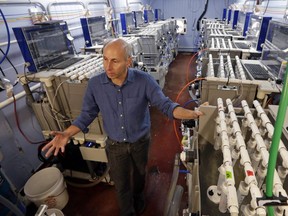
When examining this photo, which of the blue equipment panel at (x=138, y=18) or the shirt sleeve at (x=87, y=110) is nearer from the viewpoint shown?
the shirt sleeve at (x=87, y=110)

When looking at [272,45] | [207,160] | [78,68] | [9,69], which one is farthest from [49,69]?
[272,45]

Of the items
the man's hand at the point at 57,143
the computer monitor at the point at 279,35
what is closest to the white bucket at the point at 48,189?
the man's hand at the point at 57,143

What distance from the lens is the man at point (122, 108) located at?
4.40ft

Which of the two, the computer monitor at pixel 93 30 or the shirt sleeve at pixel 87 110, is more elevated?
→ the computer monitor at pixel 93 30

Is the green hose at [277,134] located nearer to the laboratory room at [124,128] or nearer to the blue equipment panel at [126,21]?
the laboratory room at [124,128]

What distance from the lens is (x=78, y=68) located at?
6.66 feet

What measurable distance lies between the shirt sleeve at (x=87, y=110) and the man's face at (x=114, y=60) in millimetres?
259

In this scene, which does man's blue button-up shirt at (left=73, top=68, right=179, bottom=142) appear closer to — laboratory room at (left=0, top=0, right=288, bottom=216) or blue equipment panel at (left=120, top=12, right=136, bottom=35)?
laboratory room at (left=0, top=0, right=288, bottom=216)

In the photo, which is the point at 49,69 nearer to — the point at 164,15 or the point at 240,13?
the point at 240,13

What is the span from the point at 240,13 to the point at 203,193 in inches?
211

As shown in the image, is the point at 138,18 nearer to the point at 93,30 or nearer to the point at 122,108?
the point at 93,30

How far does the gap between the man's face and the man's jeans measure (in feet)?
2.08

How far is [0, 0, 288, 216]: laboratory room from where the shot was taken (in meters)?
0.99

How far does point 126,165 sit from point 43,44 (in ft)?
5.46
